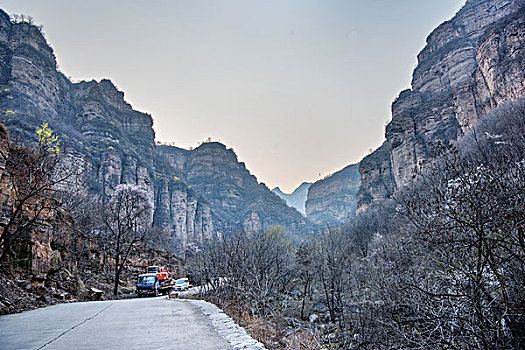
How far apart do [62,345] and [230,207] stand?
119408 mm

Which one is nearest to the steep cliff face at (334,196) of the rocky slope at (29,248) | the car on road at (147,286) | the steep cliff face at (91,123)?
the steep cliff face at (91,123)

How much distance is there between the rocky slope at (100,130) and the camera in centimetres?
5405

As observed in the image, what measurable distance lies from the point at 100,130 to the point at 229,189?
65431 mm

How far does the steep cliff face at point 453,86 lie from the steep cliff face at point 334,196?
272 ft

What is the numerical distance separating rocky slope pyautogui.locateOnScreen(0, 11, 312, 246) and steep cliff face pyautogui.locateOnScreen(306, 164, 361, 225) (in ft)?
155

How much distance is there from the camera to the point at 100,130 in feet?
234

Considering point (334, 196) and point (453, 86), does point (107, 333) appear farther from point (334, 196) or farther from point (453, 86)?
point (334, 196)

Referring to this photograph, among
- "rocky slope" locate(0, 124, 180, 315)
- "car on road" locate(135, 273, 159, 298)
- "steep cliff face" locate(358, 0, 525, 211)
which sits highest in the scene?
"steep cliff face" locate(358, 0, 525, 211)

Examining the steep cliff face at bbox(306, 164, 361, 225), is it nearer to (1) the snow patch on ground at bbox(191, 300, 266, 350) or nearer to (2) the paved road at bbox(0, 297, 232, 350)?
(1) the snow patch on ground at bbox(191, 300, 266, 350)

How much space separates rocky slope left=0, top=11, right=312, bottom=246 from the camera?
5405 cm

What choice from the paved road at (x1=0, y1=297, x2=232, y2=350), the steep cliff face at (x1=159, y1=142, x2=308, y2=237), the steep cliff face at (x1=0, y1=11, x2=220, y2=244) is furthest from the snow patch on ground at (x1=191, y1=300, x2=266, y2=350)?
the steep cliff face at (x1=159, y1=142, x2=308, y2=237)

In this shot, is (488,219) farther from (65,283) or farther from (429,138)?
(429,138)

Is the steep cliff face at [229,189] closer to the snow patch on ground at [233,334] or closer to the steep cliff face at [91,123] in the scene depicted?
the steep cliff face at [91,123]

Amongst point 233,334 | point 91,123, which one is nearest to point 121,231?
point 233,334
